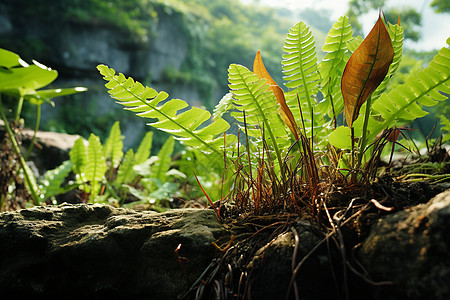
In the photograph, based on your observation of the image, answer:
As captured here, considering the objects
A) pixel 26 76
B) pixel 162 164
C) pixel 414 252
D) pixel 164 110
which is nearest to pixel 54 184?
pixel 162 164

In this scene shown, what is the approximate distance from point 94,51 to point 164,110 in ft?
29.9

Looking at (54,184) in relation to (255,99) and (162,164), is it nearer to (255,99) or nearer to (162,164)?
(162,164)

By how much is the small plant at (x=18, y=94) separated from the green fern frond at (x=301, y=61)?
3.49 feet

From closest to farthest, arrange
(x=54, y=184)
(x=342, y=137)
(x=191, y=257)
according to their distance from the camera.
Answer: (x=191, y=257), (x=342, y=137), (x=54, y=184)

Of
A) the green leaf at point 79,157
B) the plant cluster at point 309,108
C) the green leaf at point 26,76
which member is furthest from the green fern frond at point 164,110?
the green leaf at point 79,157

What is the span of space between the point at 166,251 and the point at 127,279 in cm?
14

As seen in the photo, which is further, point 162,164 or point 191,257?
point 162,164

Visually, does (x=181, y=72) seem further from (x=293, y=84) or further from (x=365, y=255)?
(x=365, y=255)

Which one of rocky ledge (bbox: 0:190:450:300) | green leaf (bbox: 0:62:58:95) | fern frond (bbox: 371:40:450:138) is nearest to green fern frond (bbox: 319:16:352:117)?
fern frond (bbox: 371:40:450:138)

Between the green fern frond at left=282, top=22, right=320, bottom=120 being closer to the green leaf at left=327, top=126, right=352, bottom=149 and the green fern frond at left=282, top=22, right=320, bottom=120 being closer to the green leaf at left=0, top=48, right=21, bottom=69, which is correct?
the green leaf at left=327, top=126, right=352, bottom=149

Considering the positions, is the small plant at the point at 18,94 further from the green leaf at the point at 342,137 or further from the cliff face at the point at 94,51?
the cliff face at the point at 94,51

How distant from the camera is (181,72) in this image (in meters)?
11.5

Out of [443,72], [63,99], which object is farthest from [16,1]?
[443,72]

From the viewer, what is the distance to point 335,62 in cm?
120
